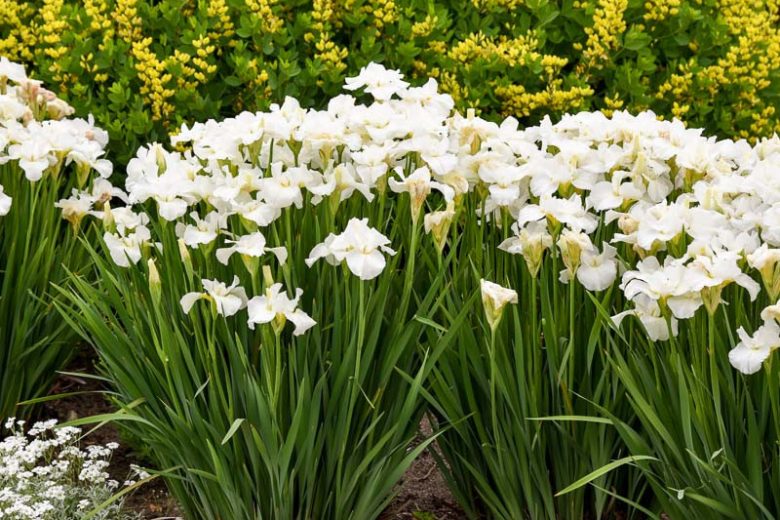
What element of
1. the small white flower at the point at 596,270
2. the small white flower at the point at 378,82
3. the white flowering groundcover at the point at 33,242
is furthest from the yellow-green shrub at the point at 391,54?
the small white flower at the point at 596,270

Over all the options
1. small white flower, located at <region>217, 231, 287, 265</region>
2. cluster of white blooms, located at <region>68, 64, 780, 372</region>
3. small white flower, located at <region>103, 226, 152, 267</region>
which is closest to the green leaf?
cluster of white blooms, located at <region>68, 64, 780, 372</region>

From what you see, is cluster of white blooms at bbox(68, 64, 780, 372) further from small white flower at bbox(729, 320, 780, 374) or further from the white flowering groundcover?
the white flowering groundcover

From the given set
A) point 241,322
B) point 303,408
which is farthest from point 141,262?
point 303,408

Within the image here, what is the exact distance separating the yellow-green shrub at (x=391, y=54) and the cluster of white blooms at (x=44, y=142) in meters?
0.38

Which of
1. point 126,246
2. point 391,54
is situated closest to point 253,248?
point 126,246

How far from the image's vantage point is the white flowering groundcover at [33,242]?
2.96 meters

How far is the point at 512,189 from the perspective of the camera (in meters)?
2.51

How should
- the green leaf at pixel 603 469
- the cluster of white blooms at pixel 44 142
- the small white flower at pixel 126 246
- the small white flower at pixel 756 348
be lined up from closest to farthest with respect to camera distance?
the small white flower at pixel 756 348 → the green leaf at pixel 603 469 → the small white flower at pixel 126 246 → the cluster of white blooms at pixel 44 142

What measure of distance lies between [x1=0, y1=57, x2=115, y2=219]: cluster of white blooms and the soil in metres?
0.68

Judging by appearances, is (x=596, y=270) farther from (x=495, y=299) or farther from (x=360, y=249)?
(x=360, y=249)

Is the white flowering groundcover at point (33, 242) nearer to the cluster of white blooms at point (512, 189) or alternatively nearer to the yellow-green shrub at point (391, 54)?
the cluster of white blooms at point (512, 189)

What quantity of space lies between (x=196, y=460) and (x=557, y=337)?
86 centimetres

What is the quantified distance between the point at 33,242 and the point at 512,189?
1.44 meters

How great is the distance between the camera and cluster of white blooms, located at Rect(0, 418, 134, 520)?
261cm
